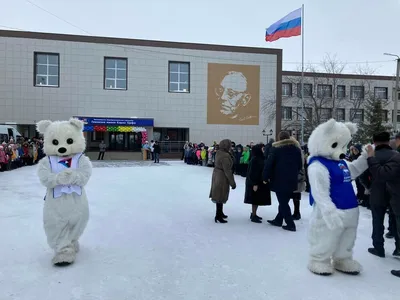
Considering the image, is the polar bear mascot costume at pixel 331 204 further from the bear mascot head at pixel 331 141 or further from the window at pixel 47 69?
the window at pixel 47 69

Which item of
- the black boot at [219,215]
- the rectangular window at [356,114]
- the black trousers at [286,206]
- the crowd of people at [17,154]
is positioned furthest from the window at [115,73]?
the black trousers at [286,206]

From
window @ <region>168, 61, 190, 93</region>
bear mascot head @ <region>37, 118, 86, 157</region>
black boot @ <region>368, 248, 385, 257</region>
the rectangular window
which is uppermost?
window @ <region>168, 61, 190, 93</region>

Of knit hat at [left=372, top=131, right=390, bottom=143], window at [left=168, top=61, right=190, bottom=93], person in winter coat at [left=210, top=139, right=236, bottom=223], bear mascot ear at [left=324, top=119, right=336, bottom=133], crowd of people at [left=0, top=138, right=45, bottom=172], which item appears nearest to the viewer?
bear mascot ear at [left=324, top=119, right=336, bottom=133]

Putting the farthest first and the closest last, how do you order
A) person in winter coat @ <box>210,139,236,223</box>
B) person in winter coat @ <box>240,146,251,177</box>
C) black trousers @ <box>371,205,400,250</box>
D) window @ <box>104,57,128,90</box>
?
window @ <box>104,57,128,90</box> → person in winter coat @ <box>240,146,251,177</box> → person in winter coat @ <box>210,139,236,223</box> → black trousers @ <box>371,205,400,250</box>

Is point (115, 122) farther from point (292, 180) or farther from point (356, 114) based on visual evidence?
point (356, 114)

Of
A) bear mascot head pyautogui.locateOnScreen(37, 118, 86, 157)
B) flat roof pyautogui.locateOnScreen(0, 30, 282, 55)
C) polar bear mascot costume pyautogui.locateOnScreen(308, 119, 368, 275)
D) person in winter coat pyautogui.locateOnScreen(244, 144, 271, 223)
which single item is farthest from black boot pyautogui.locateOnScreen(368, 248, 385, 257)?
flat roof pyautogui.locateOnScreen(0, 30, 282, 55)

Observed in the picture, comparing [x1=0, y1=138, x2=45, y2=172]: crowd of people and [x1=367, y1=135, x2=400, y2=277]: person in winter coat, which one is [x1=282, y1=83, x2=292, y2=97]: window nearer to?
[x1=0, y1=138, x2=45, y2=172]: crowd of people

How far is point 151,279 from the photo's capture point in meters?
4.00

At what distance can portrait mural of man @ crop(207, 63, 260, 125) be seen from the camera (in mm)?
34562

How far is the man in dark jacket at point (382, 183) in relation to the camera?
4.35 metres

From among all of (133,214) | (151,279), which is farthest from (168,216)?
(151,279)

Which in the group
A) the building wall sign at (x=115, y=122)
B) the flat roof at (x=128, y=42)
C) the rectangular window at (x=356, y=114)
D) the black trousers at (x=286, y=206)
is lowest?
the black trousers at (x=286, y=206)

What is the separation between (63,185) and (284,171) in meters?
3.73

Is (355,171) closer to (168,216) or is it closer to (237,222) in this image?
(237,222)
